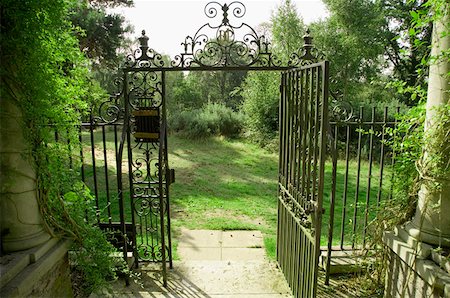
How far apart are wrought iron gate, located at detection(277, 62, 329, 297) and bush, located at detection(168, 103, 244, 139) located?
34.5 ft

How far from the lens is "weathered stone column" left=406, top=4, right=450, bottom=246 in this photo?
227 cm

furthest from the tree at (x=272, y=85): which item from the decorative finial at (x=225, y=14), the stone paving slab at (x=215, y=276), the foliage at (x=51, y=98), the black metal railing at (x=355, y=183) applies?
the foliage at (x=51, y=98)

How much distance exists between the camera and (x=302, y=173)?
285 centimetres

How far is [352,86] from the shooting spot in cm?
1482

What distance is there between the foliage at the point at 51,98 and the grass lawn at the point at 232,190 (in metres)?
Answer: 0.62

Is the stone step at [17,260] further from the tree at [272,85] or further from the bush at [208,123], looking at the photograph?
the bush at [208,123]

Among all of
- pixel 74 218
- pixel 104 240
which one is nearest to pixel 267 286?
pixel 104 240

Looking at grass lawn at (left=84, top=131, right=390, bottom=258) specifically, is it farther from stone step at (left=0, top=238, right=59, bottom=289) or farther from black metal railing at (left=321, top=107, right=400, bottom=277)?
stone step at (left=0, top=238, right=59, bottom=289)

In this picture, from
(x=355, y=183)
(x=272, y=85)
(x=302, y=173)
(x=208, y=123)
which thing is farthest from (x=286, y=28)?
(x=302, y=173)

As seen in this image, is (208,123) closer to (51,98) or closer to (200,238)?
(200,238)

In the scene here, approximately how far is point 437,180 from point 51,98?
9.09ft

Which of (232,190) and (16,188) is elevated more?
(16,188)

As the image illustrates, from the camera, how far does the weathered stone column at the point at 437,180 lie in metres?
2.27

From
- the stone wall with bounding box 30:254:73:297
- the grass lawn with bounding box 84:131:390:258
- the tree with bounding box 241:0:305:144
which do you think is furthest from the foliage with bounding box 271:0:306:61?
the stone wall with bounding box 30:254:73:297
